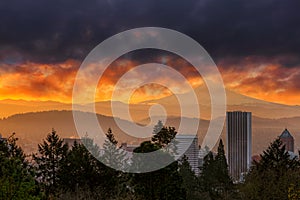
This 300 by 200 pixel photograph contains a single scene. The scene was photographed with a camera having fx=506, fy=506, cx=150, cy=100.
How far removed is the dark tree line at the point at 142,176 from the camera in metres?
33.3

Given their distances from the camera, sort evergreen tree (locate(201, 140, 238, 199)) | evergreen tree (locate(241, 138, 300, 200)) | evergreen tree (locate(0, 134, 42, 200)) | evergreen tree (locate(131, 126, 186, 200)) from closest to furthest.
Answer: evergreen tree (locate(0, 134, 42, 200)), evergreen tree (locate(131, 126, 186, 200)), evergreen tree (locate(241, 138, 300, 200)), evergreen tree (locate(201, 140, 238, 199))

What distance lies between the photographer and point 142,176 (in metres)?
33.5

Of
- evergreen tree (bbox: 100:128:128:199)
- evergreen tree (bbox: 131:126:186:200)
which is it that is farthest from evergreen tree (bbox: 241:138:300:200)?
evergreen tree (bbox: 100:128:128:199)

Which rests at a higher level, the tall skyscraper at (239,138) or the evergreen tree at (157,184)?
the tall skyscraper at (239,138)

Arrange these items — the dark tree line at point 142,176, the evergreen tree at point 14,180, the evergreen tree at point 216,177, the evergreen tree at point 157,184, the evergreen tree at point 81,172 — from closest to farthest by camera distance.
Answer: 1. the evergreen tree at point 14,180
2. the evergreen tree at point 157,184
3. the dark tree line at point 142,176
4. the evergreen tree at point 81,172
5. the evergreen tree at point 216,177

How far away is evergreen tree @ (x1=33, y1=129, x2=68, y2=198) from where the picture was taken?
43.2 metres

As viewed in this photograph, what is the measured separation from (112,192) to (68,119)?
115 ft

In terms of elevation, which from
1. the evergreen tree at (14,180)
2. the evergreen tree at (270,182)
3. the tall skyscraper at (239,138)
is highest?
the tall skyscraper at (239,138)

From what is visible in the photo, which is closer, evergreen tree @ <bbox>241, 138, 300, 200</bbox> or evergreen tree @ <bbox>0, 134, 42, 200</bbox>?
evergreen tree @ <bbox>0, 134, 42, 200</bbox>

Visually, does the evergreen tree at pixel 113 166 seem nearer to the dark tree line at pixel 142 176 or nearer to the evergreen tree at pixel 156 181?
the dark tree line at pixel 142 176

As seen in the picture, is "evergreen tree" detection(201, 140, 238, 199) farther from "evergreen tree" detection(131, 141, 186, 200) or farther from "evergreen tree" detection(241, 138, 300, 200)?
"evergreen tree" detection(131, 141, 186, 200)

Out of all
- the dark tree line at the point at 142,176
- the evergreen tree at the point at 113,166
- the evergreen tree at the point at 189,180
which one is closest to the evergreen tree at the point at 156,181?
the dark tree line at the point at 142,176

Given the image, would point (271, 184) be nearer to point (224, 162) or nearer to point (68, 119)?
point (224, 162)

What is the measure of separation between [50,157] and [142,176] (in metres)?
14.4
